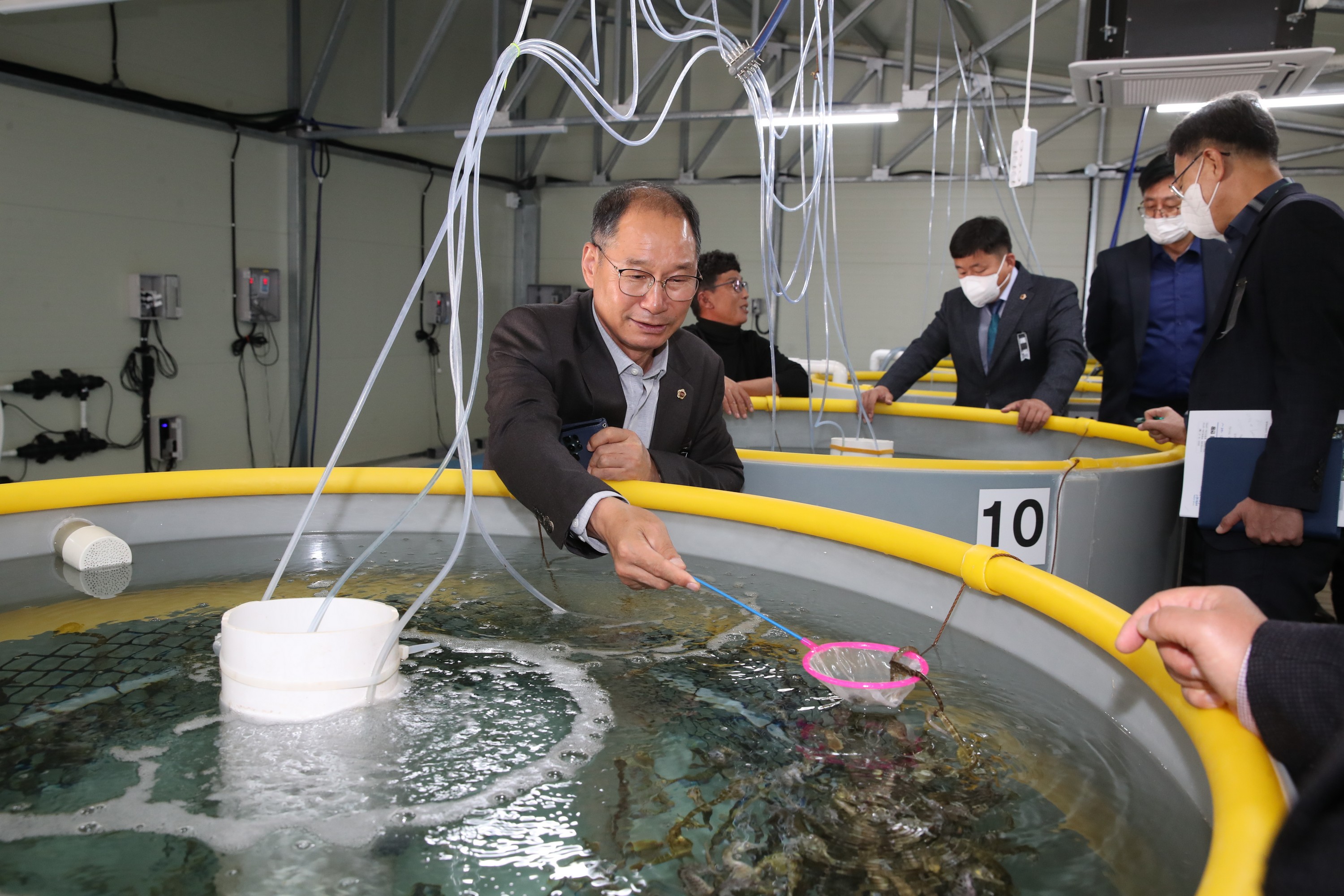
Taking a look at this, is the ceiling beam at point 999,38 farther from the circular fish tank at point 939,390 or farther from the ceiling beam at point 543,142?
the ceiling beam at point 543,142

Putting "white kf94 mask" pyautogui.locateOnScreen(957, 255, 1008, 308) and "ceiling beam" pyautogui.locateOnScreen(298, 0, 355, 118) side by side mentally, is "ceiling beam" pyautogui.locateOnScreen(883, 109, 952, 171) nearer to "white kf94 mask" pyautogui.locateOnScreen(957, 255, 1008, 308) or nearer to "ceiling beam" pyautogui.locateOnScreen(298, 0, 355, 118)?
"ceiling beam" pyautogui.locateOnScreen(298, 0, 355, 118)

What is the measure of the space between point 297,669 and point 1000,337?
2824 millimetres

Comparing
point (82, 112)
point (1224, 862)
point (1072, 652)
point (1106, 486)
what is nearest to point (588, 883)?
point (1224, 862)

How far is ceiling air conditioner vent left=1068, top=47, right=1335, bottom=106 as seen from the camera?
2758 mm

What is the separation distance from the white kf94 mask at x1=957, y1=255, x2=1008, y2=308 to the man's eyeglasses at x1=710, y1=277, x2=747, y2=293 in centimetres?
78

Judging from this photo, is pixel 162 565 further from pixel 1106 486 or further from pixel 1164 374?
pixel 1164 374

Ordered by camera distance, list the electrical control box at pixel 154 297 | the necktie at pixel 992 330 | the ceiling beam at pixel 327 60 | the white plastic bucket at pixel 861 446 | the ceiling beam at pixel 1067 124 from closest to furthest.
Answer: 1. the white plastic bucket at pixel 861 446
2. the necktie at pixel 992 330
3. the electrical control box at pixel 154 297
4. the ceiling beam at pixel 327 60
5. the ceiling beam at pixel 1067 124

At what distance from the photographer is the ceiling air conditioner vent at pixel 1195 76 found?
9.05 feet

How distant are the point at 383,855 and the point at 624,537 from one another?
528mm

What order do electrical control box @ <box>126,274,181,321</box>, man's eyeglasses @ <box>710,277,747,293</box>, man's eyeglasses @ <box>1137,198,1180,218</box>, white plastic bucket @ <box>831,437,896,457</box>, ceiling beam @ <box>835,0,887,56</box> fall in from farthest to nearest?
ceiling beam @ <box>835,0,887,56</box> < electrical control box @ <box>126,274,181,321</box> < man's eyeglasses @ <box>710,277,747,293</box> < man's eyeglasses @ <box>1137,198,1180,218</box> < white plastic bucket @ <box>831,437,896,457</box>

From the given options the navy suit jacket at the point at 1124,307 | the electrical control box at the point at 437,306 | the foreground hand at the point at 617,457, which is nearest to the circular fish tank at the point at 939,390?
the navy suit jacket at the point at 1124,307

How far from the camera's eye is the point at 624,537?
1200mm

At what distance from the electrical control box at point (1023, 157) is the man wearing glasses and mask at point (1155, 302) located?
325 mm

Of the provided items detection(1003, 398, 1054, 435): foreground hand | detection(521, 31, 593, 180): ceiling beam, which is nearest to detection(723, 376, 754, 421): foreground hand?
detection(1003, 398, 1054, 435): foreground hand
